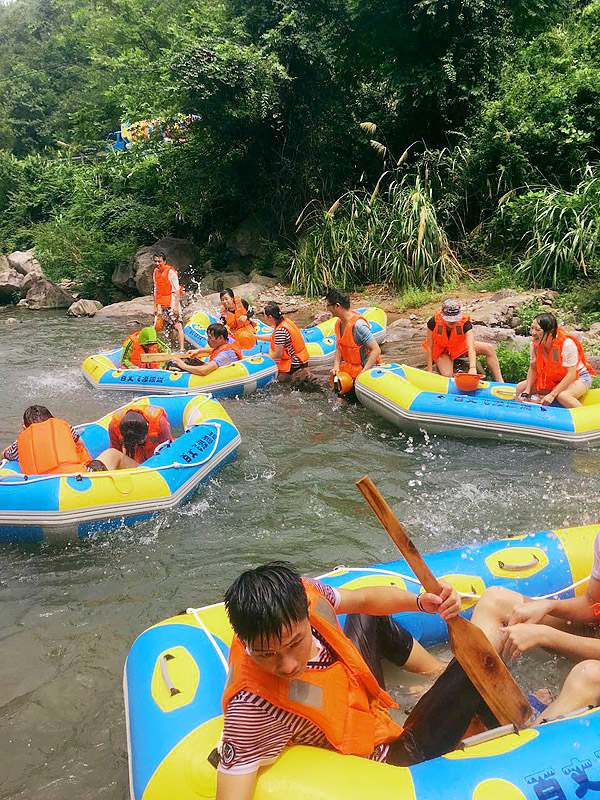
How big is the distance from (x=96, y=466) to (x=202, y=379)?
2879 mm

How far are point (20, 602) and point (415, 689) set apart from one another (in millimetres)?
2447

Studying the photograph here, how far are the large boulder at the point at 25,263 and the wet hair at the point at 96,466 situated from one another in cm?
1391

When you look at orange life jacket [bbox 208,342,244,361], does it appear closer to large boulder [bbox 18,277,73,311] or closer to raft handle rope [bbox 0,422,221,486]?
raft handle rope [bbox 0,422,221,486]

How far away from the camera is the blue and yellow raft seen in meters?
7.58

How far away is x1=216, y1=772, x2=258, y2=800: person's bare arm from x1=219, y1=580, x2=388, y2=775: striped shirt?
1 centimetres

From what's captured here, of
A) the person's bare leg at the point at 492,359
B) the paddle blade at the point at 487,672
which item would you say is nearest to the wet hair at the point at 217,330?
the person's bare leg at the point at 492,359

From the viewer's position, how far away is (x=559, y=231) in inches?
368

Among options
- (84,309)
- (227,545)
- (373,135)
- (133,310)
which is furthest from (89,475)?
(373,135)

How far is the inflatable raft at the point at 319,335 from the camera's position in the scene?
8680mm

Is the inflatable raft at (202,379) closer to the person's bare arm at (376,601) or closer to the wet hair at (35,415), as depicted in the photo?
the wet hair at (35,415)

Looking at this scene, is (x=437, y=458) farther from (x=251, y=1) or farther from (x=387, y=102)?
(x=251, y=1)

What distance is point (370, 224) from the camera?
454 inches

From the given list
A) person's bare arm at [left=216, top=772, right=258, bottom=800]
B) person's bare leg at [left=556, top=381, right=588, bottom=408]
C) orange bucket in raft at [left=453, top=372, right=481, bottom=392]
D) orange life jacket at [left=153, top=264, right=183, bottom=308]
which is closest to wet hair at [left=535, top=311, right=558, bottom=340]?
person's bare leg at [left=556, top=381, right=588, bottom=408]

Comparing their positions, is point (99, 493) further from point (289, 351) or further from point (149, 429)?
point (289, 351)
